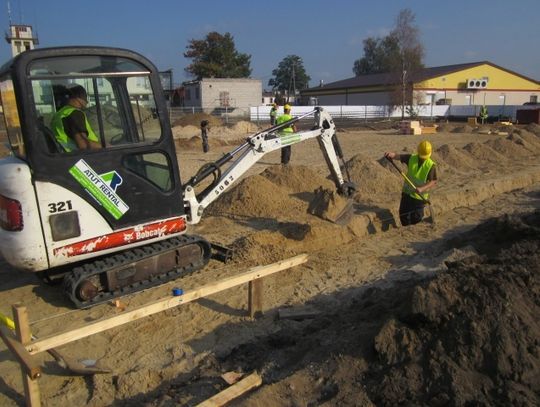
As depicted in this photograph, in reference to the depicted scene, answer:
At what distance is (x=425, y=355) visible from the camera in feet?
11.1

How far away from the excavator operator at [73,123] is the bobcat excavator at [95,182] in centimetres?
5

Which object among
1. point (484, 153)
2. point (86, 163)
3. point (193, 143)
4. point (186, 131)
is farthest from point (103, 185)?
point (186, 131)

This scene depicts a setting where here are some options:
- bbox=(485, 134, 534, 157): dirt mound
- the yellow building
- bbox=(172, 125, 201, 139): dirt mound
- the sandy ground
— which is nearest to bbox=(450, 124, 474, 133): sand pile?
bbox=(485, 134, 534, 157): dirt mound

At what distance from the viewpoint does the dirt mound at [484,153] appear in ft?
47.4

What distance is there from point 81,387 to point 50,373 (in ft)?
1.34

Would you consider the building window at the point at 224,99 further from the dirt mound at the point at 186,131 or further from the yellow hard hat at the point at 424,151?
the yellow hard hat at the point at 424,151

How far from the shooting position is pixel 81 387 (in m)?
3.98

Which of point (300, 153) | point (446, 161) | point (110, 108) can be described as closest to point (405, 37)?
point (300, 153)

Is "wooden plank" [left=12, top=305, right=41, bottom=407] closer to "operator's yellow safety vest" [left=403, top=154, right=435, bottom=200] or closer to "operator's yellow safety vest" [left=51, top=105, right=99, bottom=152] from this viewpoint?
"operator's yellow safety vest" [left=51, top=105, right=99, bottom=152]

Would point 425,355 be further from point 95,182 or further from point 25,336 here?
point 95,182

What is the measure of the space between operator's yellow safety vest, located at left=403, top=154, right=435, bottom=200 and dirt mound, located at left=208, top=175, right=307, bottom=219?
1.91 meters

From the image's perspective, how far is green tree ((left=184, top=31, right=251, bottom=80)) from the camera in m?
60.8

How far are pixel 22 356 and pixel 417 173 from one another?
637cm

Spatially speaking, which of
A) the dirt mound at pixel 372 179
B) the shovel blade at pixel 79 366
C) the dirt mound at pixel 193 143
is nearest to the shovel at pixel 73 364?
the shovel blade at pixel 79 366
